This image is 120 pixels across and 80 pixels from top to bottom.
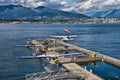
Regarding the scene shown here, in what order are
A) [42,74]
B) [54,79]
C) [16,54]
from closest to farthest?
[54,79] → [42,74] → [16,54]

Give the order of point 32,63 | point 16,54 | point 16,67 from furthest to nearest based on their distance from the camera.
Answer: point 16,54 → point 32,63 → point 16,67

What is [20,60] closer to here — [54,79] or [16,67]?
[16,67]

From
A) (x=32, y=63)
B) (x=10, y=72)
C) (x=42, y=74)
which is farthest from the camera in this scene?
(x=32, y=63)

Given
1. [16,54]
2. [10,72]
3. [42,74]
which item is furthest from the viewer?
[16,54]

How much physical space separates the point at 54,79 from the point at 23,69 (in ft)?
70.9

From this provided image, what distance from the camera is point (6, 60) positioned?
9162 centimetres

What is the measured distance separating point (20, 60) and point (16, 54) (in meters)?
12.6

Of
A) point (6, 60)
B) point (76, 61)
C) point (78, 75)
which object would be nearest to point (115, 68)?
point (76, 61)

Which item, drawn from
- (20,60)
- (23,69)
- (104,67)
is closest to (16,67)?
(23,69)

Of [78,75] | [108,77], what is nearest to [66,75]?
[78,75]

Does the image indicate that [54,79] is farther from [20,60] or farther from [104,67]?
[20,60]

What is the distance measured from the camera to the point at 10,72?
7500 cm

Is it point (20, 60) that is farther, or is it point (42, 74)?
point (20, 60)

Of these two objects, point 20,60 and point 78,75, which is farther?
point 20,60
